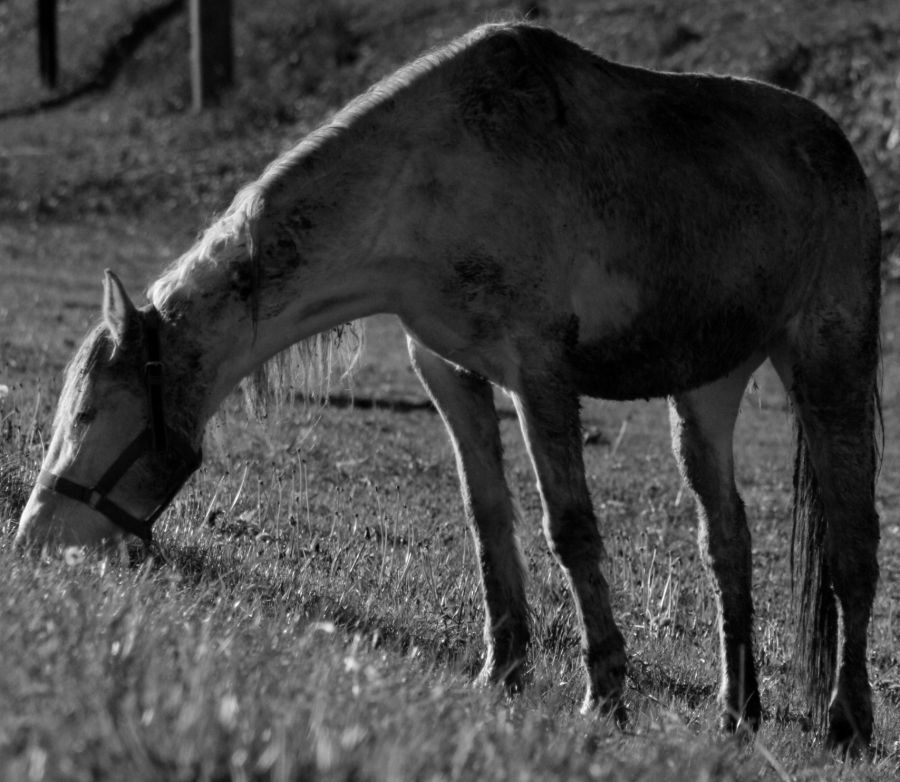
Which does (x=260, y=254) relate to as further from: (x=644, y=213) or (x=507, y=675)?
(x=507, y=675)

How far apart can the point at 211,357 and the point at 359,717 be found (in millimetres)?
2100

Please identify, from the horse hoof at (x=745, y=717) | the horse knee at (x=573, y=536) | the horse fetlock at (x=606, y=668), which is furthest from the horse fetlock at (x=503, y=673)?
the horse hoof at (x=745, y=717)

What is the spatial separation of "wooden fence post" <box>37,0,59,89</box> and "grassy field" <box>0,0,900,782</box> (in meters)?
10.3

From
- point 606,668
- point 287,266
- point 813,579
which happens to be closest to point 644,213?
point 287,266

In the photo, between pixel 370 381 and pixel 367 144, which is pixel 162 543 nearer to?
pixel 367 144

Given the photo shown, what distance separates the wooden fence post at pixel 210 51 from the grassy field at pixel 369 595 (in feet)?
16.1

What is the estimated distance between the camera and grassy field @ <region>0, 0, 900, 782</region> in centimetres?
264

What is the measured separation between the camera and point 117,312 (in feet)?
15.0

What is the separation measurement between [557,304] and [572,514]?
0.72 m

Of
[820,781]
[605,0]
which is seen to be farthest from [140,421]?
[605,0]

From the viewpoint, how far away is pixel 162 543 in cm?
578

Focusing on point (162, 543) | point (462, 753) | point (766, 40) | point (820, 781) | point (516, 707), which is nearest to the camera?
point (462, 753)

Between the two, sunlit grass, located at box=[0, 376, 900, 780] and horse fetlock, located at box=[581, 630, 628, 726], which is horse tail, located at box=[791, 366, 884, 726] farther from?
horse fetlock, located at box=[581, 630, 628, 726]

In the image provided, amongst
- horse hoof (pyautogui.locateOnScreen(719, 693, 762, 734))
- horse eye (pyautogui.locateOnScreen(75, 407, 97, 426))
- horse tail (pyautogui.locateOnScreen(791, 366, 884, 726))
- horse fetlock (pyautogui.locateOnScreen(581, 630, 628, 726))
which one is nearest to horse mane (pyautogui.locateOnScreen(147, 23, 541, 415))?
horse eye (pyautogui.locateOnScreen(75, 407, 97, 426))
